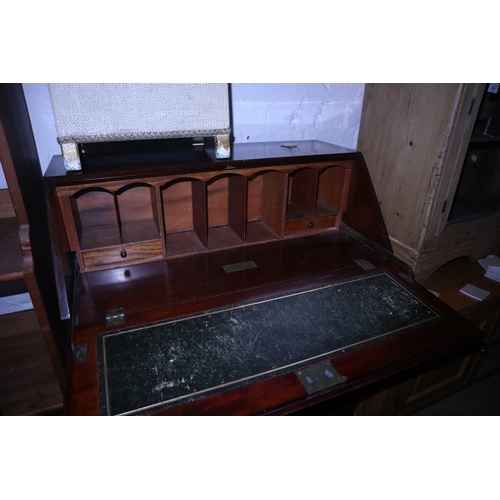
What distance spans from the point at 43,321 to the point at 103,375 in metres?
0.32

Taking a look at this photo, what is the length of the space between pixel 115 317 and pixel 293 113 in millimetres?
1248

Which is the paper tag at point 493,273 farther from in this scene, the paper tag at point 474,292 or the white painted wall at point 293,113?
the white painted wall at point 293,113

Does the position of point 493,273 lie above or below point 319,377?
below

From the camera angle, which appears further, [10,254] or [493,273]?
[493,273]

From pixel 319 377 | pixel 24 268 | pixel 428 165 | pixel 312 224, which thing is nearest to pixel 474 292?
pixel 428 165

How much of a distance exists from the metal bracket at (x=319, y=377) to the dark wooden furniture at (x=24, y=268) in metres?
0.75

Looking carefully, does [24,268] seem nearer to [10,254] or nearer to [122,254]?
[10,254]

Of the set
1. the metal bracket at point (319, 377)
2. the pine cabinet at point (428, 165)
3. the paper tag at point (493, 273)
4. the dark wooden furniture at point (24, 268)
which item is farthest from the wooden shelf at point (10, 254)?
→ the paper tag at point (493, 273)

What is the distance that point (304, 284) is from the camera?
4.02 feet

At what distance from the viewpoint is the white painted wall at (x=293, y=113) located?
158 cm

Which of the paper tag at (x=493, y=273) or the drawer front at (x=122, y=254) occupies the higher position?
the drawer front at (x=122, y=254)

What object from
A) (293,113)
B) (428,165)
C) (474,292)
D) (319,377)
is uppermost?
(293,113)

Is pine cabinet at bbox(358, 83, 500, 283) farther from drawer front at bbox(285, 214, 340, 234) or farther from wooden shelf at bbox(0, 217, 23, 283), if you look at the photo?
wooden shelf at bbox(0, 217, 23, 283)

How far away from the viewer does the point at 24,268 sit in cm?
93
